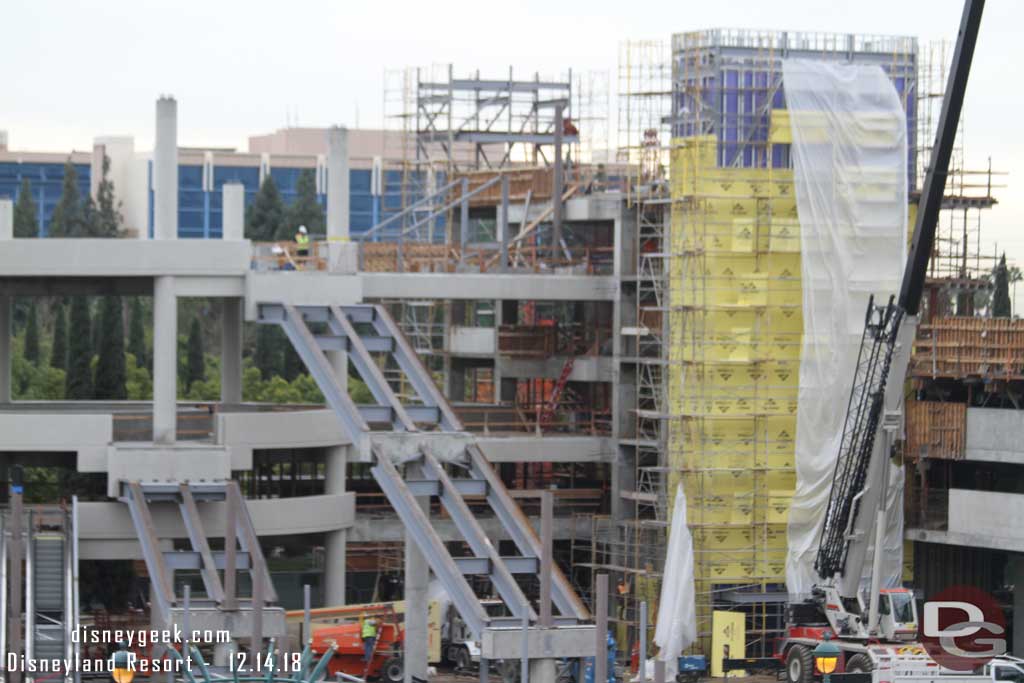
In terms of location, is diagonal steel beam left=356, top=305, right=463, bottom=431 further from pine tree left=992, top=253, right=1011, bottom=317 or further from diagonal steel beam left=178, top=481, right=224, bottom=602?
pine tree left=992, top=253, right=1011, bottom=317

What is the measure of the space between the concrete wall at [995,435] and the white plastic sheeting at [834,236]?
260cm

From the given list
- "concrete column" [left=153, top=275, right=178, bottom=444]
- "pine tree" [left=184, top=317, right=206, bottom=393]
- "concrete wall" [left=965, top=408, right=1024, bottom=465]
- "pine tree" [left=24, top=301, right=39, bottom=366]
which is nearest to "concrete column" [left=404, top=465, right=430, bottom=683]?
"concrete column" [left=153, top=275, right=178, bottom=444]

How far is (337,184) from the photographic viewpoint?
63.1m

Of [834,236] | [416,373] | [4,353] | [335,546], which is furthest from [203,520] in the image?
[834,236]

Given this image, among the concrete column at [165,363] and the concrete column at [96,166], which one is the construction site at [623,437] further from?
the concrete column at [96,166]

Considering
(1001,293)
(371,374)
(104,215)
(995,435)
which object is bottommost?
(995,435)

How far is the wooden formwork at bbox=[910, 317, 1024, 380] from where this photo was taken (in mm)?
58125

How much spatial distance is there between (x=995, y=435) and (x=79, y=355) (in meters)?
35.8

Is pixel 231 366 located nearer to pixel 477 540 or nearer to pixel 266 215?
pixel 477 540

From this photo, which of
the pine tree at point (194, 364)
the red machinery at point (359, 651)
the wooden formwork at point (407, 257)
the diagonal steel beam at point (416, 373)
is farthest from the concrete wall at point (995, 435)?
the pine tree at point (194, 364)

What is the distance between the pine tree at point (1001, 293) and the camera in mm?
72162

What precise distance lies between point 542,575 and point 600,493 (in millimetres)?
21633

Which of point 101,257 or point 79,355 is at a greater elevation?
point 101,257

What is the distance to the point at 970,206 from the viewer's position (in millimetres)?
63812
